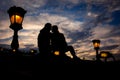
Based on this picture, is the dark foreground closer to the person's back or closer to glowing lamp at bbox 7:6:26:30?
glowing lamp at bbox 7:6:26:30

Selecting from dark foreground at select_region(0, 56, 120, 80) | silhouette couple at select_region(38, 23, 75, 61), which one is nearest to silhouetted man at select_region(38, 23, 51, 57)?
silhouette couple at select_region(38, 23, 75, 61)

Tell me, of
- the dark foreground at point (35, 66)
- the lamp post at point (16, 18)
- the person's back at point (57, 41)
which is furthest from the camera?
the person's back at point (57, 41)

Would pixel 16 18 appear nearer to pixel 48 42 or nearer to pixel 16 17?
pixel 16 17

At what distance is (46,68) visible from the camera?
750 centimetres

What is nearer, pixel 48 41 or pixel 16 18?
pixel 16 18

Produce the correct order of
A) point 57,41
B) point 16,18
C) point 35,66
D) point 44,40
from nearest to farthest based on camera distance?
point 35,66
point 16,18
point 44,40
point 57,41

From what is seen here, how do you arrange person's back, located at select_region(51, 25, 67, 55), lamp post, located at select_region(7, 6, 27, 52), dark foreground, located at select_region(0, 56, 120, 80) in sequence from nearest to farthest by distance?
dark foreground, located at select_region(0, 56, 120, 80) < lamp post, located at select_region(7, 6, 27, 52) < person's back, located at select_region(51, 25, 67, 55)

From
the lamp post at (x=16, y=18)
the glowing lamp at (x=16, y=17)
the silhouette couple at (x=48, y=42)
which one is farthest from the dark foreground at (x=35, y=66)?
the glowing lamp at (x=16, y=17)

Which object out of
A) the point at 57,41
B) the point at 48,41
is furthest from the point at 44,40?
the point at 57,41

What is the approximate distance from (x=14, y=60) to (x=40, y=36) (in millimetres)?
1701

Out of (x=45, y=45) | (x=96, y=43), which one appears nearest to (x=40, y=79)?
(x=45, y=45)

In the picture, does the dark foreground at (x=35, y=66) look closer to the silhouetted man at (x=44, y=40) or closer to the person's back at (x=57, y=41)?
the silhouetted man at (x=44, y=40)

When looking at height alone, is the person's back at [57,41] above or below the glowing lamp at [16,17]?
below

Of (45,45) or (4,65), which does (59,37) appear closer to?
(45,45)
